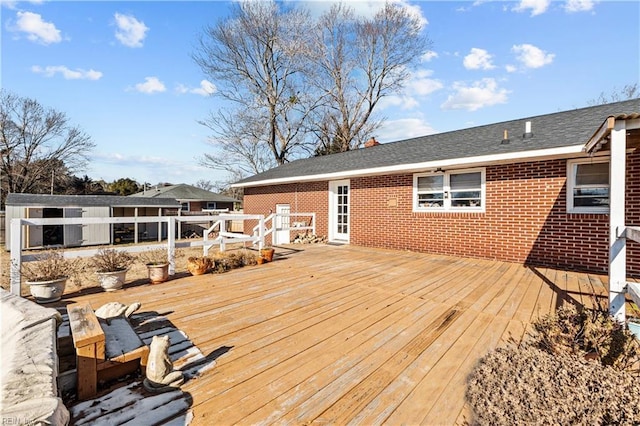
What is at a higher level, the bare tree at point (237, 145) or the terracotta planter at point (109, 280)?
the bare tree at point (237, 145)

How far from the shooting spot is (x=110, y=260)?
4254 mm

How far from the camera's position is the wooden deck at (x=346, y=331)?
71.4 inches

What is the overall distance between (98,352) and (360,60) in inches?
871

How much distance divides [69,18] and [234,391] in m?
9.66

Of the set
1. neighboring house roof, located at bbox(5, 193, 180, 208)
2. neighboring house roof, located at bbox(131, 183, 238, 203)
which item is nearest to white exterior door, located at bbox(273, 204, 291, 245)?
neighboring house roof, located at bbox(5, 193, 180, 208)

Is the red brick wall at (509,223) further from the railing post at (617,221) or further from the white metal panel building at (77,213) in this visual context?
the white metal panel building at (77,213)

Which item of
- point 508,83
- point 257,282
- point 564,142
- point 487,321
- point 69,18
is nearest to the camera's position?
point 487,321

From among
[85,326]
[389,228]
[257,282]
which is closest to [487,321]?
[257,282]

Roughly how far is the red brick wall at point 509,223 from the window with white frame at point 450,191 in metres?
0.18

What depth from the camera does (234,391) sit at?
6.29 feet

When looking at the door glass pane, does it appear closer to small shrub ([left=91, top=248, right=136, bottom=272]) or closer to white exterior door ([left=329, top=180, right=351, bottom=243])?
white exterior door ([left=329, top=180, right=351, bottom=243])

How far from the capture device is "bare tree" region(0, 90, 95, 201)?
21.8 m

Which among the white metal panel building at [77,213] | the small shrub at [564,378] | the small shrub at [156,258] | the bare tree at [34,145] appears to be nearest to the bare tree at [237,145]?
the white metal panel building at [77,213]

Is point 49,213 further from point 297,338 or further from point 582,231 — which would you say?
point 582,231
